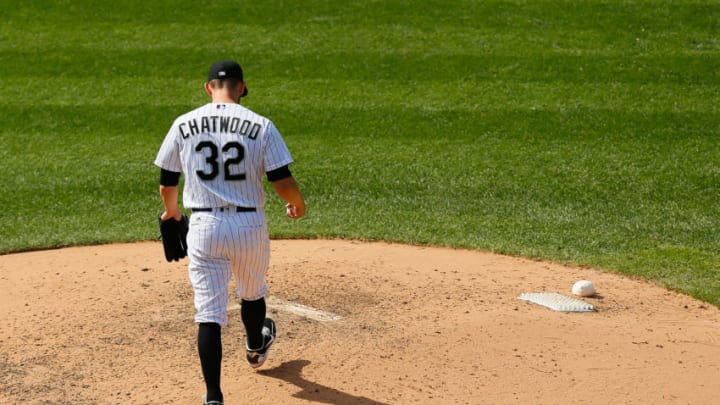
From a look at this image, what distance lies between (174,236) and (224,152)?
811mm

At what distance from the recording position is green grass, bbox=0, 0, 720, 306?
9.62m

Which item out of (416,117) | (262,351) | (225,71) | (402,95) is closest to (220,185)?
(225,71)

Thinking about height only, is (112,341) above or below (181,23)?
below

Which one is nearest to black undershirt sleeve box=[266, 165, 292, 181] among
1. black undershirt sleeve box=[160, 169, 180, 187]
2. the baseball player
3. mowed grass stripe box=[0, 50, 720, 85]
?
the baseball player

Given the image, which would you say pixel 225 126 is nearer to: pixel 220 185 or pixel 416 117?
pixel 220 185

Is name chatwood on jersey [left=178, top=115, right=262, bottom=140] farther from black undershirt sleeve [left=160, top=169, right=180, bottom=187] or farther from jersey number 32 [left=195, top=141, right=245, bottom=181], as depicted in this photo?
black undershirt sleeve [left=160, top=169, right=180, bottom=187]

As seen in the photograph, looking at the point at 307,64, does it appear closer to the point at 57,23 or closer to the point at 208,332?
the point at 57,23

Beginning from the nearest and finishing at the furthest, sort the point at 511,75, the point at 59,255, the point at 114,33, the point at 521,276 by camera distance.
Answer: the point at 521,276 → the point at 59,255 → the point at 511,75 → the point at 114,33

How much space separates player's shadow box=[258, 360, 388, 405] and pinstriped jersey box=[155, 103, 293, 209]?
1194 millimetres

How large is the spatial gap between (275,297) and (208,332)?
2.14 metres

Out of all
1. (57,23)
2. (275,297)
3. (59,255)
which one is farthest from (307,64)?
(275,297)

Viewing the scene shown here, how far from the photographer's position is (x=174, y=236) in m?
5.68

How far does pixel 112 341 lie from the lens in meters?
6.47

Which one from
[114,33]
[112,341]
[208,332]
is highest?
[114,33]
